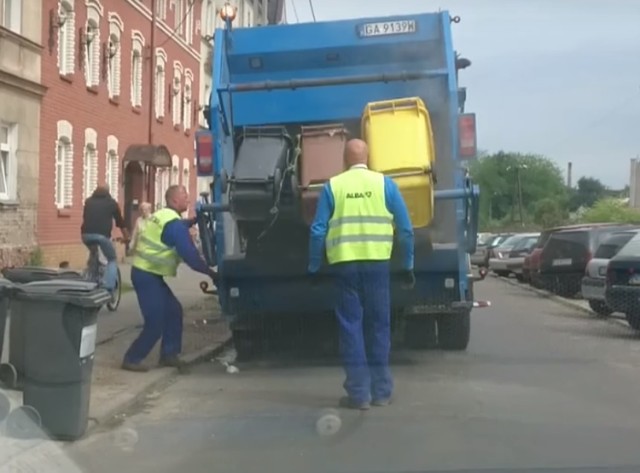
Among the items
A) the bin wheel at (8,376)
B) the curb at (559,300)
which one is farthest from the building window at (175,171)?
the bin wheel at (8,376)

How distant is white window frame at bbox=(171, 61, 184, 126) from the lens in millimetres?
38553

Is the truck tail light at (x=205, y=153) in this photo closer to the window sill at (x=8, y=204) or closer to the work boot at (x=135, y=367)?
the work boot at (x=135, y=367)

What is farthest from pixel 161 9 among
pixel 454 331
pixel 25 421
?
pixel 25 421

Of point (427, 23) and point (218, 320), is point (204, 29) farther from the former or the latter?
point (427, 23)

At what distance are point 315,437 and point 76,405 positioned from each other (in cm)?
161

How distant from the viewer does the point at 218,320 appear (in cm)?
1516

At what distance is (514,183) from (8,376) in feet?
346

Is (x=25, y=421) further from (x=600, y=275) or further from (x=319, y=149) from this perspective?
(x=600, y=275)

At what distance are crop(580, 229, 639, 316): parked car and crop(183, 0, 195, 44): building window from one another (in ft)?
80.1

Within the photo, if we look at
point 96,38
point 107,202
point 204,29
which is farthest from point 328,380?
point 204,29

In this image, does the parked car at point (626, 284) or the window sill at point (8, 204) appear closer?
the parked car at point (626, 284)

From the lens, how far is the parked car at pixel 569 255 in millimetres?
21969

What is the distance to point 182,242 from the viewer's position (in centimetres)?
1038

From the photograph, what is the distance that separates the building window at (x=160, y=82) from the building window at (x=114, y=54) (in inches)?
181
